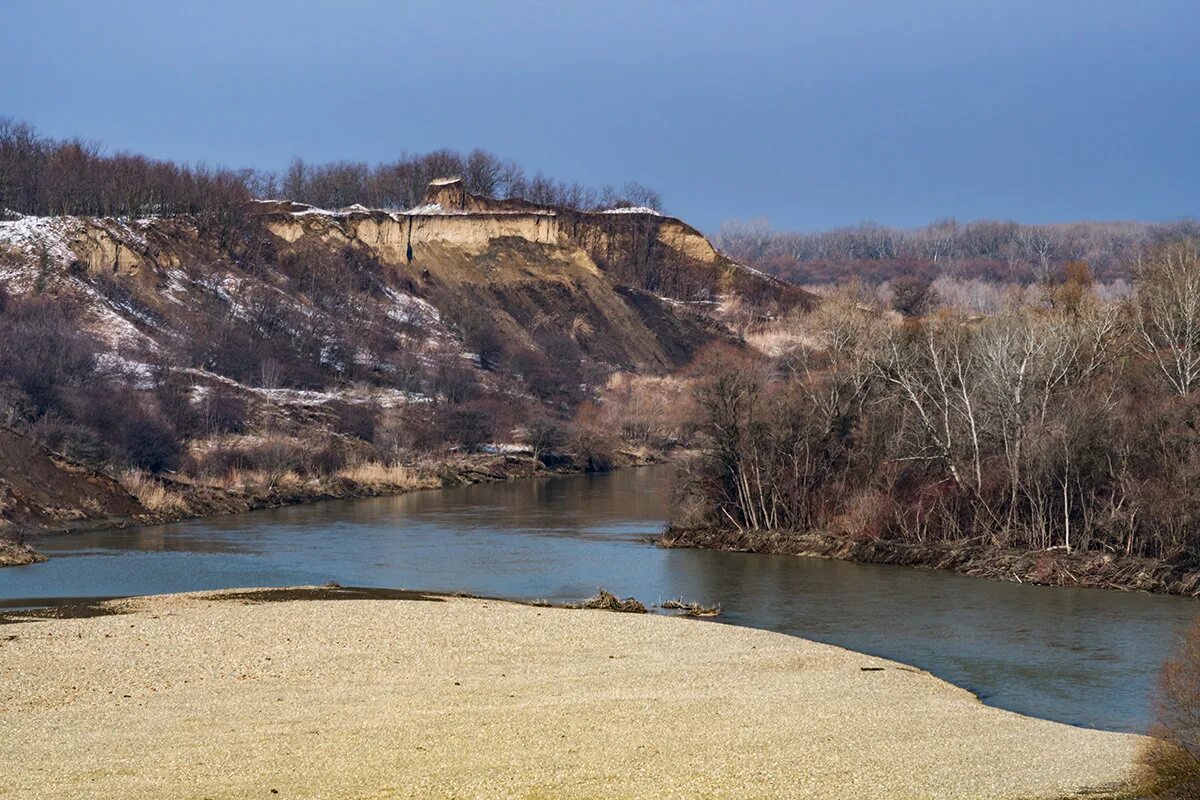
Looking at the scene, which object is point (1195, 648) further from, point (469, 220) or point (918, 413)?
point (469, 220)

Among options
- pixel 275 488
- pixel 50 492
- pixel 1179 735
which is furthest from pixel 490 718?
pixel 275 488

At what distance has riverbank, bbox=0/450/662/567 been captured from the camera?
47344mm

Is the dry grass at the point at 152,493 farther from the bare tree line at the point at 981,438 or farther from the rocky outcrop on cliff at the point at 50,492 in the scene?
the bare tree line at the point at 981,438

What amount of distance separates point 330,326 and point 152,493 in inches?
1712

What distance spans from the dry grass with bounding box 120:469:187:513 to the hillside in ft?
3.74

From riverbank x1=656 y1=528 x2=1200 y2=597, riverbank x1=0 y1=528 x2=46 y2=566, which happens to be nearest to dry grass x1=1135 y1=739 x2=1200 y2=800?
riverbank x1=656 y1=528 x2=1200 y2=597

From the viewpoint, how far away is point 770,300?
13238cm

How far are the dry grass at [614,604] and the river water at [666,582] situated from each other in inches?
68.7

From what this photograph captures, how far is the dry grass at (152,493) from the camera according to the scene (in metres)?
52.3

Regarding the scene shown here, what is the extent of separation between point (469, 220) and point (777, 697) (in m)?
107

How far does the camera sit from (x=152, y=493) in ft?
174

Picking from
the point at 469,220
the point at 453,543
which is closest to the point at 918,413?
the point at 453,543

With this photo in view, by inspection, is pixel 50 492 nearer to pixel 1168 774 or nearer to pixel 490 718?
pixel 490 718

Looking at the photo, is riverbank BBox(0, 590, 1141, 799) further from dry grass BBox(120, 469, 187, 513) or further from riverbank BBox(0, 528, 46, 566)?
dry grass BBox(120, 469, 187, 513)
